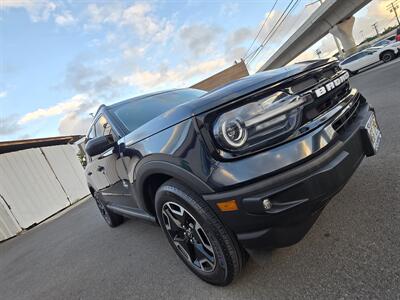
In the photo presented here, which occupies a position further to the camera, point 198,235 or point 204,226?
point 198,235

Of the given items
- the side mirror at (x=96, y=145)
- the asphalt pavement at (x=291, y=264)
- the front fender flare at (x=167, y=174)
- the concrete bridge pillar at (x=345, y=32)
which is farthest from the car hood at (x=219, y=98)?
the concrete bridge pillar at (x=345, y=32)

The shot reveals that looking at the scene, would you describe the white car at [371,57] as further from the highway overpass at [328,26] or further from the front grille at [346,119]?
the front grille at [346,119]

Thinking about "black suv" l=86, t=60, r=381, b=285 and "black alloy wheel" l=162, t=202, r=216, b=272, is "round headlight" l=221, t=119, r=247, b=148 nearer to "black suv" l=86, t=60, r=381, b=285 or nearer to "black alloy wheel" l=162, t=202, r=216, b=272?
"black suv" l=86, t=60, r=381, b=285

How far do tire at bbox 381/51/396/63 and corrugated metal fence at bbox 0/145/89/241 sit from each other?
1767 centimetres

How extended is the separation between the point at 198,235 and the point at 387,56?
18807 millimetres

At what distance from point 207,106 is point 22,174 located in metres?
10.8

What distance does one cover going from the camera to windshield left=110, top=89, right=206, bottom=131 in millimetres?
3021

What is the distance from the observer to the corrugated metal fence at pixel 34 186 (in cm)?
960

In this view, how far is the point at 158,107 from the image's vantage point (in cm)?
321

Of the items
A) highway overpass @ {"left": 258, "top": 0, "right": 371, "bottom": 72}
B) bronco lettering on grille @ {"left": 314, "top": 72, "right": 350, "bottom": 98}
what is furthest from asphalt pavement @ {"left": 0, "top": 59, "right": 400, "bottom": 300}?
highway overpass @ {"left": 258, "top": 0, "right": 371, "bottom": 72}

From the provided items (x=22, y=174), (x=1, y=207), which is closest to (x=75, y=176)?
(x=22, y=174)

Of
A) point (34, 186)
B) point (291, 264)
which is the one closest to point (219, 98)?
point (291, 264)

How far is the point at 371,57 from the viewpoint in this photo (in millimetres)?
17656

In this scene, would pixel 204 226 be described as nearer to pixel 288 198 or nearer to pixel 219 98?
pixel 288 198
